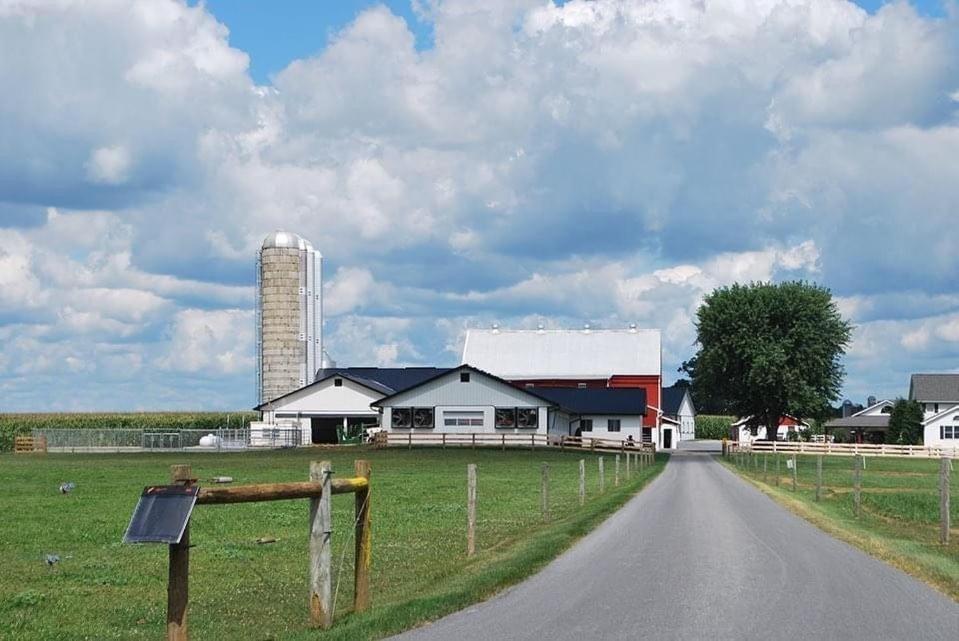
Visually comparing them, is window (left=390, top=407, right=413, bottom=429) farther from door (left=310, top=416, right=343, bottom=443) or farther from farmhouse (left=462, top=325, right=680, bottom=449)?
farmhouse (left=462, top=325, right=680, bottom=449)

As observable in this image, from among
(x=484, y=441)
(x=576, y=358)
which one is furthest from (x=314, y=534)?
(x=576, y=358)

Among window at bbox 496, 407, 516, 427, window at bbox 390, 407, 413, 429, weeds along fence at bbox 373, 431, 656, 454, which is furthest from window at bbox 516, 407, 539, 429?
window at bbox 390, 407, 413, 429

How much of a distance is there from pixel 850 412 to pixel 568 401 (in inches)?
3594

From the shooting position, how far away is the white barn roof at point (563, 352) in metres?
107

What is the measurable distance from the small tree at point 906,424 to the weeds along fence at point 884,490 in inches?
1142

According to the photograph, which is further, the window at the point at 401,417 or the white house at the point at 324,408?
the white house at the point at 324,408

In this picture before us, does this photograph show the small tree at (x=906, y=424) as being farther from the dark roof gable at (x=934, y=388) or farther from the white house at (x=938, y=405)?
the dark roof gable at (x=934, y=388)

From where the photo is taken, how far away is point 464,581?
14.7m

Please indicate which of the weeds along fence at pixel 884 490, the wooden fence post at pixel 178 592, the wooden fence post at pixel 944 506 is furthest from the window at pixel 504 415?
the wooden fence post at pixel 178 592

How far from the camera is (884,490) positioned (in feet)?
143

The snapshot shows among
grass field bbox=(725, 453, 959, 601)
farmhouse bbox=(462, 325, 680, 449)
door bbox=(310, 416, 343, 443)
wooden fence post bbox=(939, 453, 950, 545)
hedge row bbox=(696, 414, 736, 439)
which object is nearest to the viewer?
grass field bbox=(725, 453, 959, 601)

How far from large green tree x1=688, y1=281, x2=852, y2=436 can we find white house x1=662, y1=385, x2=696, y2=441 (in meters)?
22.6

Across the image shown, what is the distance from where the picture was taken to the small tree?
358 ft

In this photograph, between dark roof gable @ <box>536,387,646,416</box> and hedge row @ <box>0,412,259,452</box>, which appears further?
hedge row @ <box>0,412,259,452</box>
